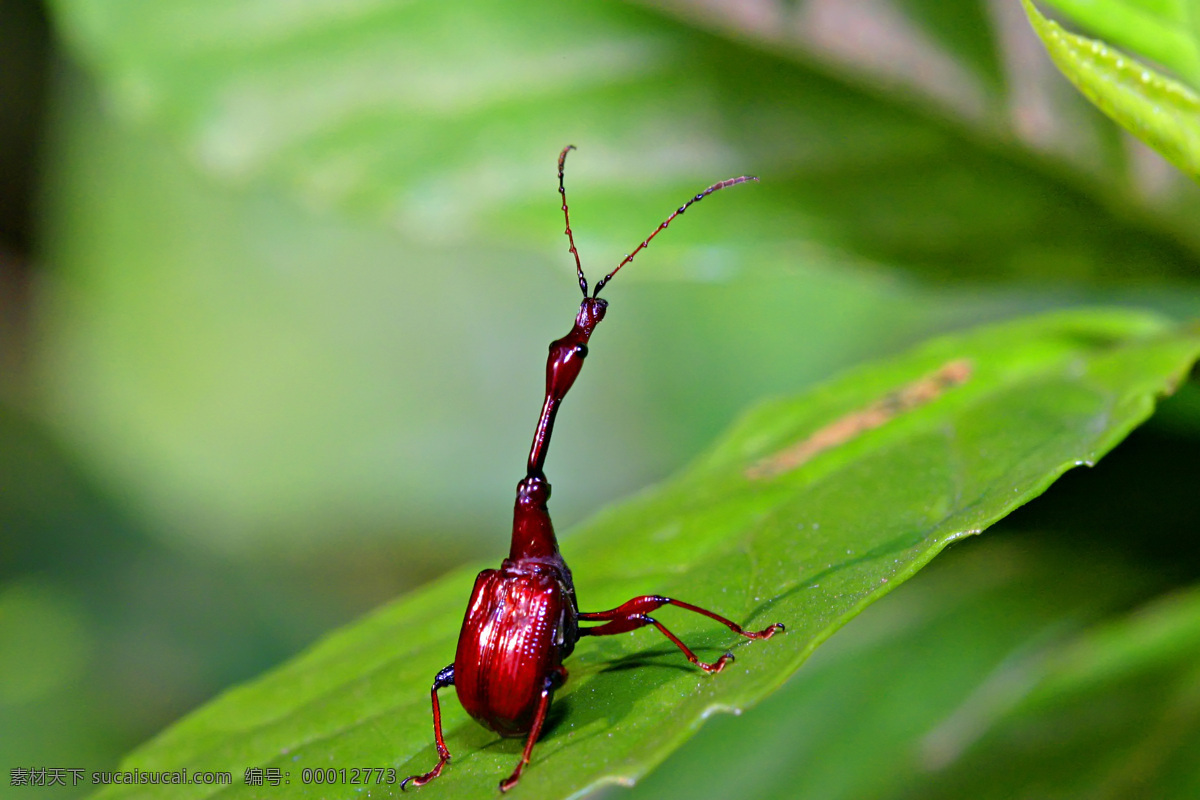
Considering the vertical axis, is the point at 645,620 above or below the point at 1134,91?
below

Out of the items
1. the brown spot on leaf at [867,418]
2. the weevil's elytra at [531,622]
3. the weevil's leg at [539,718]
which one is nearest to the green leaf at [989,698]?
the brown spot on leaf at [867,418]

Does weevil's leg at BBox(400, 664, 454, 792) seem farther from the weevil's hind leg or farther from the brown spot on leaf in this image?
the brown spot on leaf

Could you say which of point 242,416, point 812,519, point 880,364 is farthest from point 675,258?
point 242,416

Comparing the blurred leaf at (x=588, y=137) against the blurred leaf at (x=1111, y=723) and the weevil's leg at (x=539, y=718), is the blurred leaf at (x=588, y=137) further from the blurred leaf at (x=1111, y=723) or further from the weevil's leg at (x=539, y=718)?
the weevil's leg at (x=539, y=718)

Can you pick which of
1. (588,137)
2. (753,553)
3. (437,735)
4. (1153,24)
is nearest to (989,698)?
(753,553)

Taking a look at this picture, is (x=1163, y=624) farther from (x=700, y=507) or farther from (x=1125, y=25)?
(x=1125, y=25)

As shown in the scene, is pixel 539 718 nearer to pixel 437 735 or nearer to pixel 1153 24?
pixel 437 735
